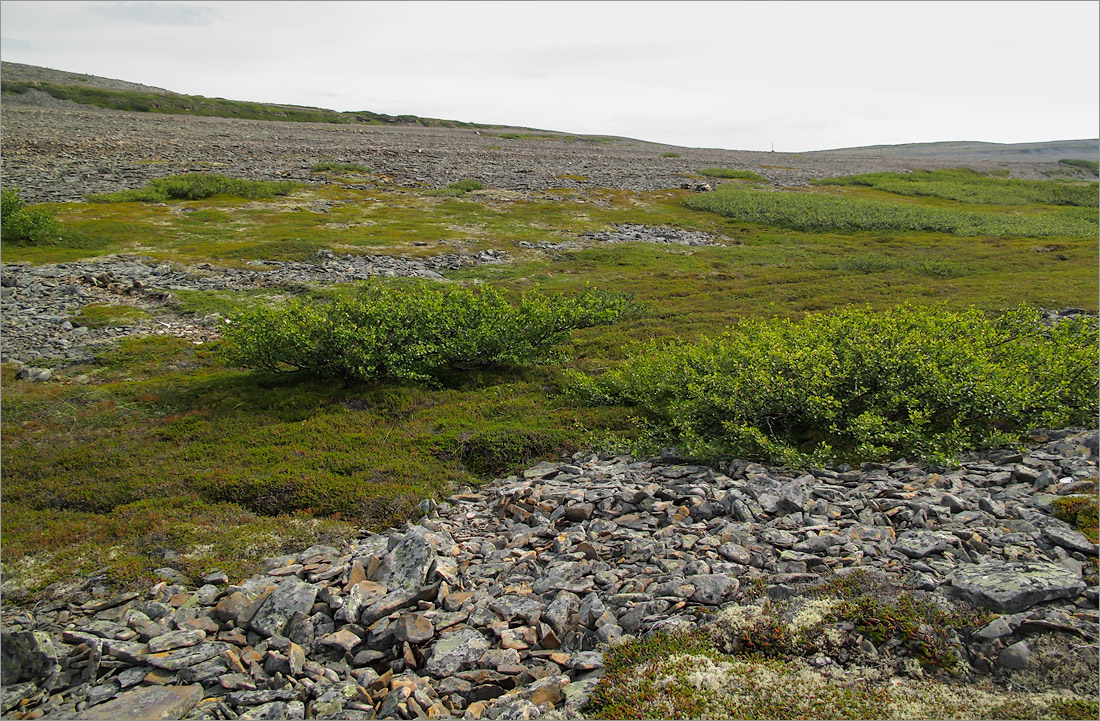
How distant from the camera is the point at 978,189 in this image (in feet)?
265

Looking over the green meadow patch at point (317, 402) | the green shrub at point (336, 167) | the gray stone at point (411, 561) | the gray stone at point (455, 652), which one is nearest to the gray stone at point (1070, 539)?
the green meadow patch at point (317, 402)

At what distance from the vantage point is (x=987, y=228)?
51.9 m

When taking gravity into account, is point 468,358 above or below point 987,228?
below

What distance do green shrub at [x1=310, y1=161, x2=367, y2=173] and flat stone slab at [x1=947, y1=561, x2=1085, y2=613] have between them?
7000 centimetres

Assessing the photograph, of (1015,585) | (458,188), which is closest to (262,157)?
(458,188)

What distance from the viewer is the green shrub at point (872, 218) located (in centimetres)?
5178

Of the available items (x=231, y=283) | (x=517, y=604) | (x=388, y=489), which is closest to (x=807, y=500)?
(x=517, y=604)

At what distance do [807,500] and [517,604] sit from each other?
4.90 metres

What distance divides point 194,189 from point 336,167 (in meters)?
19.8

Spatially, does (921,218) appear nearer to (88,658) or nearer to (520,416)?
(520,416)

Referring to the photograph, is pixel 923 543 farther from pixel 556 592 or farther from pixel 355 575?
pixel 355 575

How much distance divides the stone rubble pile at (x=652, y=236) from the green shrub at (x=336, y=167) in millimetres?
33181

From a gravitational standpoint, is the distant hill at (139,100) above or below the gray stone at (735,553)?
above

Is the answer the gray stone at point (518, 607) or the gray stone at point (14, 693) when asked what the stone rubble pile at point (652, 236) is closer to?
the gray stone at point (518, 607)
